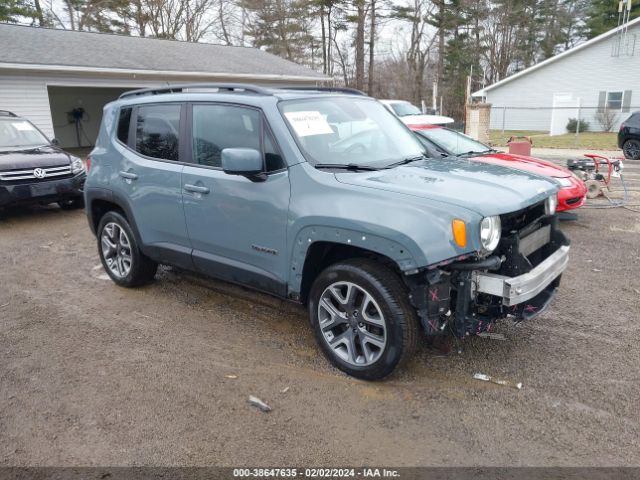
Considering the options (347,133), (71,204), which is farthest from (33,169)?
(347,133)

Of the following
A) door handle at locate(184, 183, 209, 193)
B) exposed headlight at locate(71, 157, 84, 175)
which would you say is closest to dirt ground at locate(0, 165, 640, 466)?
door handle at locate(184, 183, 209, 193)

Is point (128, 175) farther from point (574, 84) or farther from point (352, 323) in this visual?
point (574, 84)

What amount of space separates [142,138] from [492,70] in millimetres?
42340

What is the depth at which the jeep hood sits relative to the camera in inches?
126

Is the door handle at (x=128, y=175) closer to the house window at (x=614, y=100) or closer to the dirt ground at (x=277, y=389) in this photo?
the dirt ground at (x=277, y=389)

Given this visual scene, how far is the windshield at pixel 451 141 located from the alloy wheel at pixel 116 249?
4.77 meters

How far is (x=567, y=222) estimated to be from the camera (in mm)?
7930

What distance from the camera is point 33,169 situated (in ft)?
27.7

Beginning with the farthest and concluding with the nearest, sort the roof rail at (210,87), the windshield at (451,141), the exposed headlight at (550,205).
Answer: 1. the windshield at (451,141)
2. the roof rail at (210,87)
3. the exposed headlight at (550,205)

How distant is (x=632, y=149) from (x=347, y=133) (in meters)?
15.3

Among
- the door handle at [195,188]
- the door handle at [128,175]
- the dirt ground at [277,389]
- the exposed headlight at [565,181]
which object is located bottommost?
the dirt ground at [277,389]

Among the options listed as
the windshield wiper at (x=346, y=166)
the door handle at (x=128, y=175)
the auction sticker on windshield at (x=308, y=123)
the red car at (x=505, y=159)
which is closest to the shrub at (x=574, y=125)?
the red car at (x=505, y=159)

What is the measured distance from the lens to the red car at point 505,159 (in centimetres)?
709

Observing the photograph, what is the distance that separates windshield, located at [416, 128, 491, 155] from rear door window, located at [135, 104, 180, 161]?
449cm
